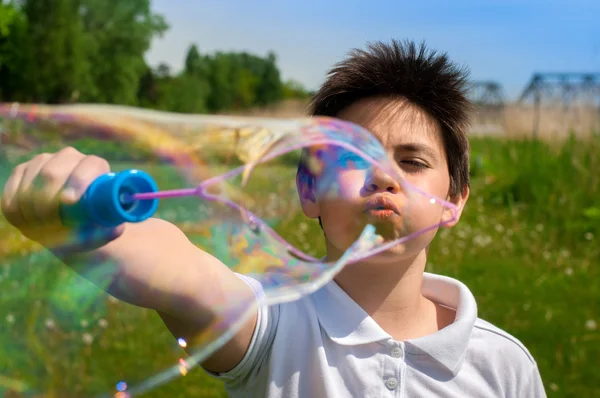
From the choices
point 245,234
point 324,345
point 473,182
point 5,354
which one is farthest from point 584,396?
point 473,182

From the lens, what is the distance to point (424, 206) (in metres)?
1.37

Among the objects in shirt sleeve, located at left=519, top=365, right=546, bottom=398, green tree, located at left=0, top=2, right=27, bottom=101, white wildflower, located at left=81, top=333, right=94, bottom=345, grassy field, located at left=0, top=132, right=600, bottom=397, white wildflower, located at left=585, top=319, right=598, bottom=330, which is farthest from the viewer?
green tree, located at left=0, top=2, right=27, bottom=101

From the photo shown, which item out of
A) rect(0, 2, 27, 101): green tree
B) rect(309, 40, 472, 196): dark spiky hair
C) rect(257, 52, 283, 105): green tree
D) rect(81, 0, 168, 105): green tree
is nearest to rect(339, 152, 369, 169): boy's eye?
rect(309, 40, 472, 196): dark spiky hair

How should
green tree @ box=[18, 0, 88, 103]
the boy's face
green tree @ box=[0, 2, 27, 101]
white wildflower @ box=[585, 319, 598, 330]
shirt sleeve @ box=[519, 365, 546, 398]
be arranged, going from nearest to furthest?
the boy's face, shirt sleeve @ box=[519, 365, 546, 398], white wildflower @ box=[585, 319, 598, 330], green tree @ box=[18, 0, 88, 103], green tree @ box=[0, 2, 27, 101]

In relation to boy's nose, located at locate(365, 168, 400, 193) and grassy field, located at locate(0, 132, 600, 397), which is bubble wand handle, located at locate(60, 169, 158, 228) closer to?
grassy field, located at locate(0, 132, 600, 397)

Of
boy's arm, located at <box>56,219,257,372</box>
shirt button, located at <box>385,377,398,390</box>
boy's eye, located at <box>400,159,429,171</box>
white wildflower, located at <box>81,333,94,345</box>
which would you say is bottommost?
white wildflower, located at <box>81,333,94,345</box>

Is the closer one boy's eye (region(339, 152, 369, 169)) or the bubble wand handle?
the bubble wand handle

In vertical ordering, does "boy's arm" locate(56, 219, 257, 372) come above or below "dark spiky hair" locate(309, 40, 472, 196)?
below

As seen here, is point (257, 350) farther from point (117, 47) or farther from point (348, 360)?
point (117, 47)

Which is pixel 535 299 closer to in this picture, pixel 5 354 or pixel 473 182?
pixel 5 354

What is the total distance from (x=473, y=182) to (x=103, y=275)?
7.30 m

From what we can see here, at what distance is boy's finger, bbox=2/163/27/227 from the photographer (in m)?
0.87

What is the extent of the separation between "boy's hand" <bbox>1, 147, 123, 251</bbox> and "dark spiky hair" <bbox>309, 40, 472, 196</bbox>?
0.76 m

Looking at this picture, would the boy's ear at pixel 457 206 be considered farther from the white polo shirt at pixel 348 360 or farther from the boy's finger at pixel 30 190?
the boy's finger at pixel 30 190
